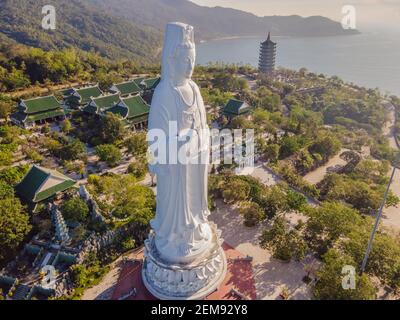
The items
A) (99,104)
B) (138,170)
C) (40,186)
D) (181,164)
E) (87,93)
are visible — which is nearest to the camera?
(181,164)

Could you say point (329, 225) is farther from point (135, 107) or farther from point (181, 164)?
point (135, 107)

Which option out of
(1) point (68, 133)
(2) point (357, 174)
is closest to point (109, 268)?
(1) point (68, 133)

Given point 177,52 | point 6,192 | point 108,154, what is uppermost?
point 177,52

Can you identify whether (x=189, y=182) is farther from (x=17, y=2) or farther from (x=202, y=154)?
(x=17, y=2)

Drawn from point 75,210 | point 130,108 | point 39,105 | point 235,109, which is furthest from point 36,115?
point 235,109

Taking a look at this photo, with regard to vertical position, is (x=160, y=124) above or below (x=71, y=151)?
above
